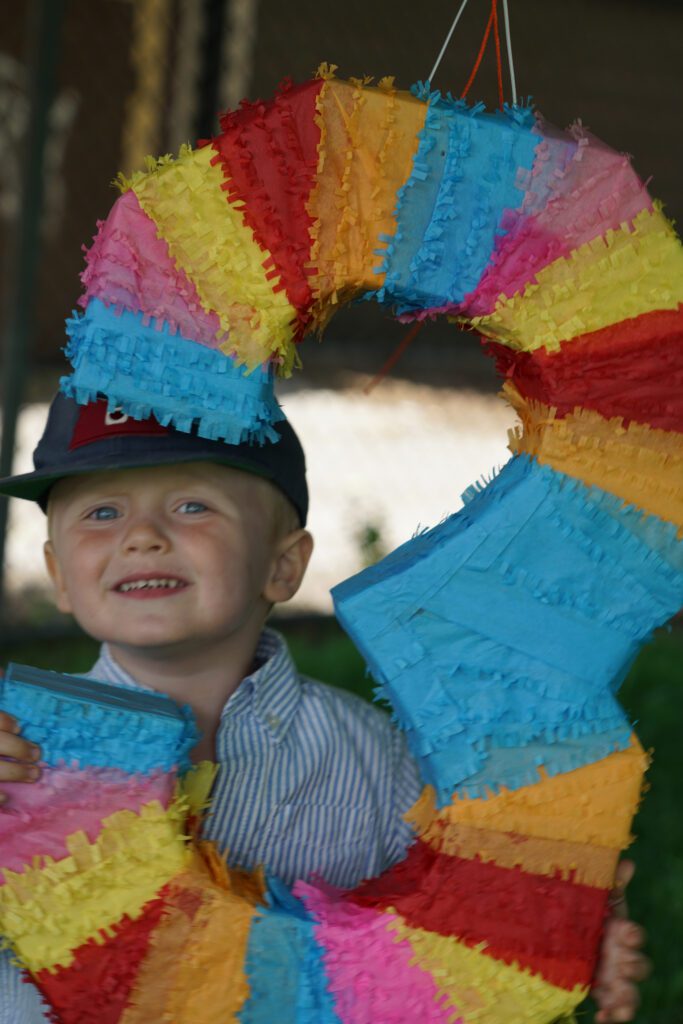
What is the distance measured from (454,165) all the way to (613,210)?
15 centimetres

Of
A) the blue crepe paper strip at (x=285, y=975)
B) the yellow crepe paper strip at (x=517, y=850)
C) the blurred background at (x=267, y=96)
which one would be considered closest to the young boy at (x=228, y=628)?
the yellow crepe paper strip at (x=517, y=850)

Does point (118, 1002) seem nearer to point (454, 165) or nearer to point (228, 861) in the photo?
point (228, 861)

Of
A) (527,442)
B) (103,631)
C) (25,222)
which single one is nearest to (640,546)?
(527,442)

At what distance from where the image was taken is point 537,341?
3.87ft

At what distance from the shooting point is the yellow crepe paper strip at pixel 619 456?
1190 millimetres

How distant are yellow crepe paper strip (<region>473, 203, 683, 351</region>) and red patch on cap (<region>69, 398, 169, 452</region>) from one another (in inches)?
15.1

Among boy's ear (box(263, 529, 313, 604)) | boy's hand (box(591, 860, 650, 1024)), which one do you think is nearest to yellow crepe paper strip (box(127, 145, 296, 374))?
boy's ear (box(263, 529, 313, 604))

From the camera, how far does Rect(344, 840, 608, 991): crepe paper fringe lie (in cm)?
119

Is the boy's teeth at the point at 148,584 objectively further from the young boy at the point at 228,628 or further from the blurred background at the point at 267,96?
the blurred background at the point at 267,96

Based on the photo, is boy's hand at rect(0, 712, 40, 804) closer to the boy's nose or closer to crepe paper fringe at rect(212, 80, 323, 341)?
the boy's nose

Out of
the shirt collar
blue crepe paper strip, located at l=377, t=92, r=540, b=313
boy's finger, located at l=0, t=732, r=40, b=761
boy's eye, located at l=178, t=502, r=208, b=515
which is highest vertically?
blue crepe paper strip, located at l=377, t=92, r=540, b=313

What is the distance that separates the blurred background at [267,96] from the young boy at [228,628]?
3.44 feet

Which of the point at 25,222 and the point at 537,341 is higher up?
the point at 25,222

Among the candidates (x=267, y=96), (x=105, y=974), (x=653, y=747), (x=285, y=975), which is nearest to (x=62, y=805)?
(x=105, y=974)
